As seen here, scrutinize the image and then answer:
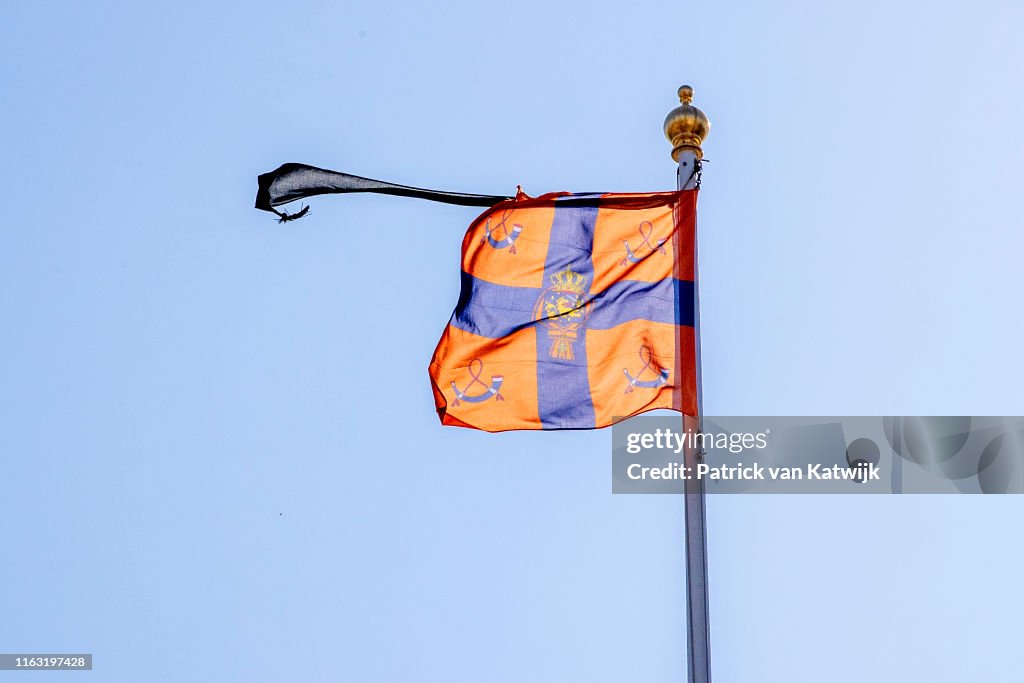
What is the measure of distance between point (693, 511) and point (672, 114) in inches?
160

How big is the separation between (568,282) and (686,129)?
1878mm

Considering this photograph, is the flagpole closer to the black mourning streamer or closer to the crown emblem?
the crown emblem

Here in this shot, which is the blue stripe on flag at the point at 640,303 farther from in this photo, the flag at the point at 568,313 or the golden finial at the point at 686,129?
the golden finial at the point at 686,129

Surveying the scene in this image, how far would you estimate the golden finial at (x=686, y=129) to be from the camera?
12.2m

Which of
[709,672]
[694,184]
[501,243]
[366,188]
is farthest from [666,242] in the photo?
[709,672]

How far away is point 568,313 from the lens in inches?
500

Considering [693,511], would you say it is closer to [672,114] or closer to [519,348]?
[519,348]

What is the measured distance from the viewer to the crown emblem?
1282 cm

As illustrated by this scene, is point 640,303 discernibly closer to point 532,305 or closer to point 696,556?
point 532,305

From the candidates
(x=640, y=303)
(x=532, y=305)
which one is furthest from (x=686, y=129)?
(x=532, y=305)

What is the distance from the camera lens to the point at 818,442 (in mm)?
11844

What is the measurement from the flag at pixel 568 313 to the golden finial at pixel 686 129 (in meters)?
0.46

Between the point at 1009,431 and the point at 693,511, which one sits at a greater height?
the point at 1009,431

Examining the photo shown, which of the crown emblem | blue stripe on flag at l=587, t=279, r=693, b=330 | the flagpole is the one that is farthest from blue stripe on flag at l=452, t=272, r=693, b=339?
the flagpole
